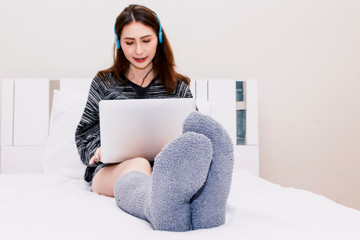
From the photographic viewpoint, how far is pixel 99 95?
3.90 ft

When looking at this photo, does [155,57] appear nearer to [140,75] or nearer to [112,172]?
[140,75]

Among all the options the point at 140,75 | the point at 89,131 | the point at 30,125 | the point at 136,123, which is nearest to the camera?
the point at 136,123

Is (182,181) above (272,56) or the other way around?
the other way around

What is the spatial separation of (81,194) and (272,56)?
130 cm

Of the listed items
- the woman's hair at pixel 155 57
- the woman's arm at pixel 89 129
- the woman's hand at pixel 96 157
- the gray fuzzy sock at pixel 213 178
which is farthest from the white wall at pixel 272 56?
the gray fuzzy sock at pixel 213 178

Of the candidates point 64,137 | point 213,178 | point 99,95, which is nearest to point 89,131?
point 99,95

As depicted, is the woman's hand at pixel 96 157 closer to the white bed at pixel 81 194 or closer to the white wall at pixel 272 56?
the white bed at pixel 81 194

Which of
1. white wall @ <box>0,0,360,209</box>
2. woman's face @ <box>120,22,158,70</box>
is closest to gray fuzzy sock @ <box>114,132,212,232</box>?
woman's face @ <box>120,22,158,70</box>

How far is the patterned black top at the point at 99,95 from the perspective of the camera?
1097 millimetres

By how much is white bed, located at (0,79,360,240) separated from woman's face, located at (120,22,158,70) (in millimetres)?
354

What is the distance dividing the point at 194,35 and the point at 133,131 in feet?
3.41

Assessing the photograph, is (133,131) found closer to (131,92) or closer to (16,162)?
(131,92)

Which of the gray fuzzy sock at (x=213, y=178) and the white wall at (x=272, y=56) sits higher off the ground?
the white wall at (x=272, y=56)

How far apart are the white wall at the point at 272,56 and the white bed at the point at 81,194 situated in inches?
7.2
